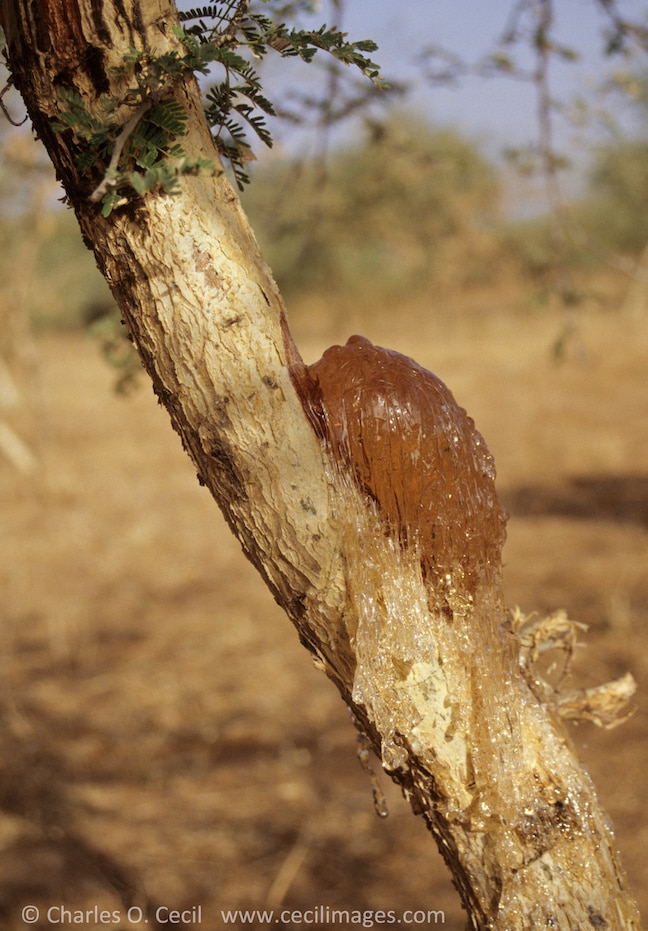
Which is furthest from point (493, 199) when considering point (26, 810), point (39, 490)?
point (26, 810)

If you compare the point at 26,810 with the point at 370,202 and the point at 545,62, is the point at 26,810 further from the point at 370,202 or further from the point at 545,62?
the point at 370,202

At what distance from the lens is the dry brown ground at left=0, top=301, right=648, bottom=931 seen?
323 cm

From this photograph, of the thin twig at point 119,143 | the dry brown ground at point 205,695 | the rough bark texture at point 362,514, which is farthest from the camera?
the dry brown ground at point 205,695

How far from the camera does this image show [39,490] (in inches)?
333

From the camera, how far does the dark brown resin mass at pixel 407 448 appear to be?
3.72 feet

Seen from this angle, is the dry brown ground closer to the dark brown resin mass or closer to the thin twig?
the dark brown resin mass

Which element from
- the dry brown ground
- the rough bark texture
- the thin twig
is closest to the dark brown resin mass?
the rough bark texture

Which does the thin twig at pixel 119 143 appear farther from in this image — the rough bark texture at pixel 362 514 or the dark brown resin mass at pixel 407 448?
the dark brown resin mass at pixel 407 448

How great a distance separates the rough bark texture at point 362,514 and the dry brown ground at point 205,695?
1.90 m

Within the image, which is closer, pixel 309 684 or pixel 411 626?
pixel 411 626

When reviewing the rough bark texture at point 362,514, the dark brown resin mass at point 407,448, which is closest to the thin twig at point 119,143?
the rough bark texture at point 362,514

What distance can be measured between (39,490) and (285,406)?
7.91 m

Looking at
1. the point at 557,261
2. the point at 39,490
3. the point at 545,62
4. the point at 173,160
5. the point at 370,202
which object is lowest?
the point at 173,160

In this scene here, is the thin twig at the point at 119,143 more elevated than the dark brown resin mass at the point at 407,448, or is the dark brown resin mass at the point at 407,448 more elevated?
the thin twig at the point at 119,143
